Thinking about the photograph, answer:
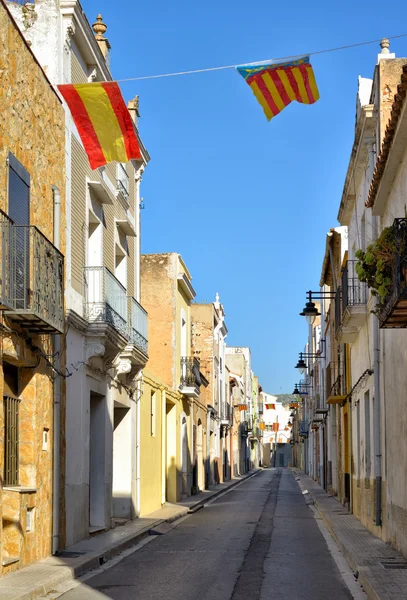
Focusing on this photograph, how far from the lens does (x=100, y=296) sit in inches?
687

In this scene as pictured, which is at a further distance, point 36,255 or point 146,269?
point 146,269

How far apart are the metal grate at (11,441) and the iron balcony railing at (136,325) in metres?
6.37

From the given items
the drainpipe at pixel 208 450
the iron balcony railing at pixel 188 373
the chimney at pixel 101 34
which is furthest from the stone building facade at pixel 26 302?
the drainpipe at pixel 208 450

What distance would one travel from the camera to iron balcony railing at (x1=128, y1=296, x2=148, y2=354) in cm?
2003

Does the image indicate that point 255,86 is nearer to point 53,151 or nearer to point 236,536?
point 53,151

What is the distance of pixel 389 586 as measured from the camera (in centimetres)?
1024

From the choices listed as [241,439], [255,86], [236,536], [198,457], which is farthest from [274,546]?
[241,439]

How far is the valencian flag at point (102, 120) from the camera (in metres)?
12.6

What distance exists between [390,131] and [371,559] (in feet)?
18.8

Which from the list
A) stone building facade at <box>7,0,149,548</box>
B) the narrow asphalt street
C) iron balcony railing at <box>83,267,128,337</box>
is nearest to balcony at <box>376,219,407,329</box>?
the narrow asphalt street

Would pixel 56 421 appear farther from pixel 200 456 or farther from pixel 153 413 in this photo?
pixel 200 456

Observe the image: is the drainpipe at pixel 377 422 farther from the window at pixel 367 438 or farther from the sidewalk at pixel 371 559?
the window at pixel 367 438

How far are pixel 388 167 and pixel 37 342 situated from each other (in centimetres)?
547

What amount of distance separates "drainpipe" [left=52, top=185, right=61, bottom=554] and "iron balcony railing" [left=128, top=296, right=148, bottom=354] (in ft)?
15.3
